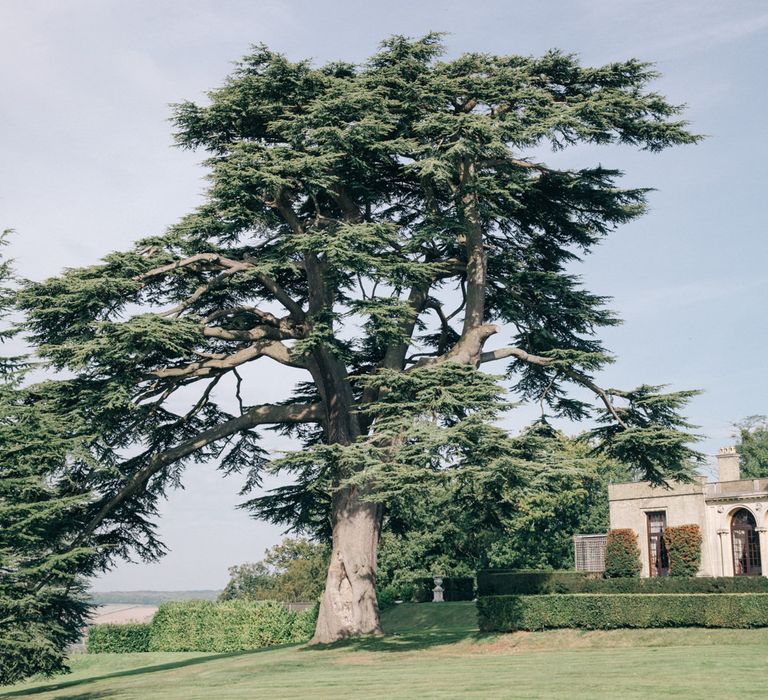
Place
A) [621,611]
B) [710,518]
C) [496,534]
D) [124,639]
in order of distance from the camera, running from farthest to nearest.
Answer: [496,534] → [124,639] → [710,518] → [621,611]

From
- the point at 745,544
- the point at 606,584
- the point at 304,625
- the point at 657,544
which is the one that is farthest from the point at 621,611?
the point at 657,544

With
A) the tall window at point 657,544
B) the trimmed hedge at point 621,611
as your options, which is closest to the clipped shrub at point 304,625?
the trimmed hedge at point 621,611

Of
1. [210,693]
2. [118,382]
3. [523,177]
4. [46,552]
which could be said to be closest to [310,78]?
[523,177]

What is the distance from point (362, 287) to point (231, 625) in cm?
2229

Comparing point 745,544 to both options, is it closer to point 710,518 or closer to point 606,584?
point 710,518

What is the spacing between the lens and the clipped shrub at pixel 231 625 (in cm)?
4231

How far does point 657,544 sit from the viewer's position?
156ft

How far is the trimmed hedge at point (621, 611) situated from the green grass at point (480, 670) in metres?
0.38

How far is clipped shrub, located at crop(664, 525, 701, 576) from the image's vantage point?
149 ft

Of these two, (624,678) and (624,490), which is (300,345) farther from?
(624,490)

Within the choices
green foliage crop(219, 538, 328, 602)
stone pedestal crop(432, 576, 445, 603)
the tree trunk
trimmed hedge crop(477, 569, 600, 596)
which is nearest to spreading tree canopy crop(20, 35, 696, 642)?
the tree trunk

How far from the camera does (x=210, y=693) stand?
2061 centimetres

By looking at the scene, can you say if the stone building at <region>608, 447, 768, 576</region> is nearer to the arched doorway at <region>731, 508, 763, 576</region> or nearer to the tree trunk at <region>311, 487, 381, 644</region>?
the arched doorway at <region>731, 508, 763, 576</region>

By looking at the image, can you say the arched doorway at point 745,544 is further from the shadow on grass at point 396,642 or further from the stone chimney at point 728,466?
the shadow on grass at point 396,642
